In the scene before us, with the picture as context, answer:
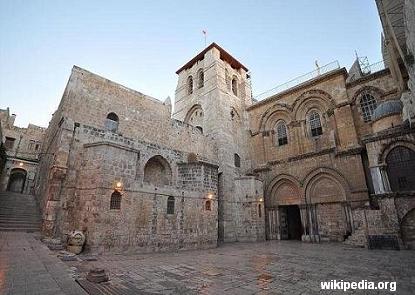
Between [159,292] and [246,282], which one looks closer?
[159,292]

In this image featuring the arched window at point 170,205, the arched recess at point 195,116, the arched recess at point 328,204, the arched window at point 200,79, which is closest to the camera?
the arched window at point 170,205

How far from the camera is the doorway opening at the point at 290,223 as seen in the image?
18734 millimetres

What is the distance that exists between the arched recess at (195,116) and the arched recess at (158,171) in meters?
8.87

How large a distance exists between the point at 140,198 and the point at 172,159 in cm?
406

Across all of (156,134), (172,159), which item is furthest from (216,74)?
(172,159)

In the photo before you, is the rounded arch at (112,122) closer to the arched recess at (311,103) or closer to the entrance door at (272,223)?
the entrance door at (272,223)

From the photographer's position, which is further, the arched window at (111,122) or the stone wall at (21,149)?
the stone wall at (21,149)

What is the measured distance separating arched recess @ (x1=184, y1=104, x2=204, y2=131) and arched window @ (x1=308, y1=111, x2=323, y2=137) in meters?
9.79

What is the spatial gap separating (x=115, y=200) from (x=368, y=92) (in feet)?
61.0

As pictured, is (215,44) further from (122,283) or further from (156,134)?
(122,283)

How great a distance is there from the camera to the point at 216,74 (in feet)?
71.7

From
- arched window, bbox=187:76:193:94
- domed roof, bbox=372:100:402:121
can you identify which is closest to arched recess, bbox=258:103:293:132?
domed roof, bbox=372:100:402:121

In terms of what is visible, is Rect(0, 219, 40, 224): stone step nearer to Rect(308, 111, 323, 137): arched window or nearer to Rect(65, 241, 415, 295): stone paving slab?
Rect(65, 241, 415, 295): stone paving slab

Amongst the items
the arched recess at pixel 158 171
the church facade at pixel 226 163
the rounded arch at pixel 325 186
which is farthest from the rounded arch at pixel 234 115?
the arched recess at pixel 158 171
